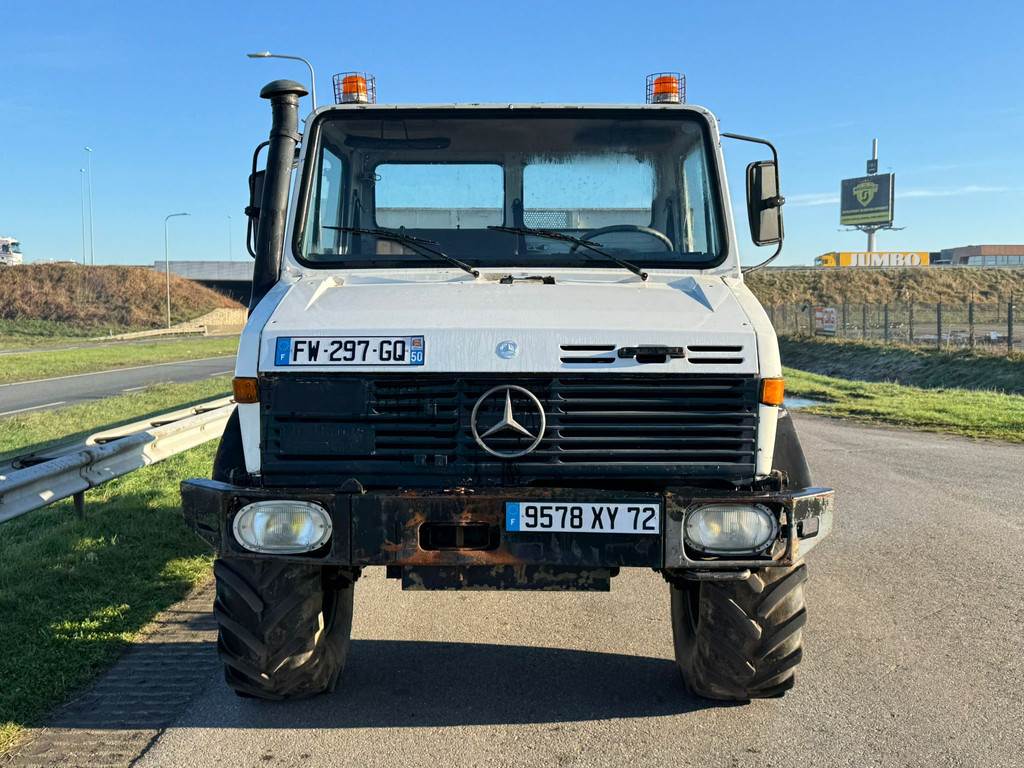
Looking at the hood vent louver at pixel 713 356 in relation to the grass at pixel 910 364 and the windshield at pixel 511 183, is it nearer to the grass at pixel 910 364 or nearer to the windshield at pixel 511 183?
the windshield at pixel 511 183

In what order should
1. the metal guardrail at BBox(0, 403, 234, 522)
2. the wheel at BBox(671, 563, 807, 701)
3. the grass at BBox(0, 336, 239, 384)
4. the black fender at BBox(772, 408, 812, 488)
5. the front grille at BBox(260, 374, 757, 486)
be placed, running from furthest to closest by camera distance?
the grass at BBox(0, 336, 239, 384) < the metal guardrail at BBox(0, 403, 234, 522) < the wheel at BBox(671, 563, 807, 701) < the black fender at BBox(772, 408, 812, 488) < the front grille at BBox(260, 374, 757, 486)

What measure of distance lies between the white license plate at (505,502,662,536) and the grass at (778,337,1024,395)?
2179 centimetres

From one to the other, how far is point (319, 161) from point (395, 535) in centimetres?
217

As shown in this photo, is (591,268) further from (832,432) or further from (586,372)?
(832,432)

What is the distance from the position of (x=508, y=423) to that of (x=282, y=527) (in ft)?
2.98

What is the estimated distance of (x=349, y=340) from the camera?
387cm

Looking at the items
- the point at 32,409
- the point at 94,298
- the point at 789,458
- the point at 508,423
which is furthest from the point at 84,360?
the point at 94,298

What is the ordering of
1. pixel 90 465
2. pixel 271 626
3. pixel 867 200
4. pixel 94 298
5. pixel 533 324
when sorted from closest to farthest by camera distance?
pixel 533 324 → pixel 271 626 → pixel 90 465 → pixel 94 298 → pixel 867 200

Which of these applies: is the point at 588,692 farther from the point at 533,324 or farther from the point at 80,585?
the point at 80,585

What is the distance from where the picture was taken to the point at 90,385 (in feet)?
74.0

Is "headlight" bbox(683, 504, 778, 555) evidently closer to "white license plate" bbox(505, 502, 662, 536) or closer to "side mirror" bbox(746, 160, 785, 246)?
"white license plate" bbox(505, 502, 662, 536)

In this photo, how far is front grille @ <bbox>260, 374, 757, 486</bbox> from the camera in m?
3.81

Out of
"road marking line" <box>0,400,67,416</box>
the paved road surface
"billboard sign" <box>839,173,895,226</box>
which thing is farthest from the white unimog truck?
"billboard sign" <box>839,173,895,226</box>

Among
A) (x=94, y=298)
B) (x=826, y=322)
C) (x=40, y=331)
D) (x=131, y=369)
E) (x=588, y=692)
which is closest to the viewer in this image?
(x=588, y=692)
